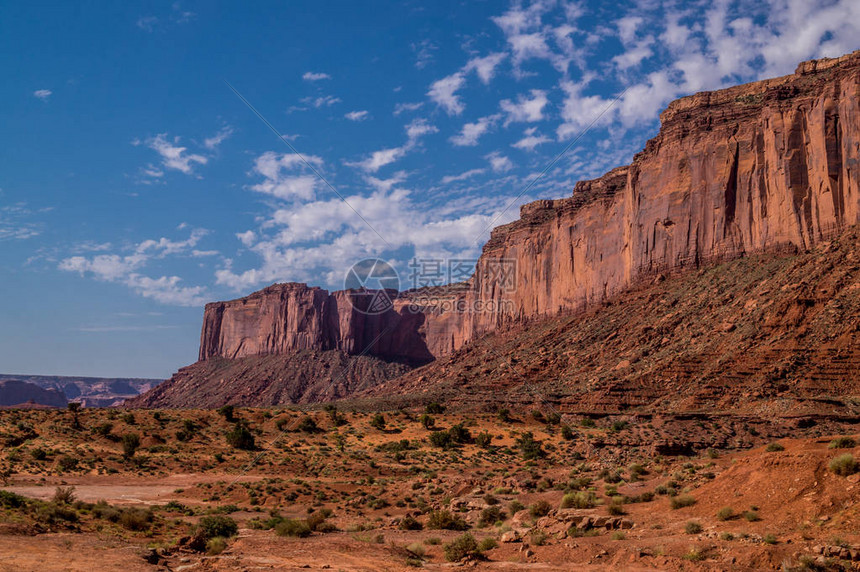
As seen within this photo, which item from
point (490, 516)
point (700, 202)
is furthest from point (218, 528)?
point (700, 202)

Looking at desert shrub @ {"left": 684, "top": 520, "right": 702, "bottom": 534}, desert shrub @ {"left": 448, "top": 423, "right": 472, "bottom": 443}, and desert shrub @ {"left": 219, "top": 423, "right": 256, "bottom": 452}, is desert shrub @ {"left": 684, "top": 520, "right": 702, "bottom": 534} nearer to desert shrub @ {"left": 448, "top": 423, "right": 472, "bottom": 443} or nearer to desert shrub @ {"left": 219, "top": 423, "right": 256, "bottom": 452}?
desert shrub @ {"left": 448, "top": 423, "right": 472, "bottom": 443}

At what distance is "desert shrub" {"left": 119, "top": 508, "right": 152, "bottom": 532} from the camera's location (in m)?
21.0

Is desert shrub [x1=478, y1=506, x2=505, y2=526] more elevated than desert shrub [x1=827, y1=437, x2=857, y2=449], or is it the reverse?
desert shrub [x1=827, y1=437, x2=857, y2=449]

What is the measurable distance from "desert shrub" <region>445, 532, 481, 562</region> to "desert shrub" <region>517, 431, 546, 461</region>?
2306cm

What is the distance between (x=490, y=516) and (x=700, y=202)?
58.2 metres

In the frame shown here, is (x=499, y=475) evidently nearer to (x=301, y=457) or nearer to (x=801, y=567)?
(x=301, y=457)

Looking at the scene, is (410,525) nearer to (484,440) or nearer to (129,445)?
(484,440)

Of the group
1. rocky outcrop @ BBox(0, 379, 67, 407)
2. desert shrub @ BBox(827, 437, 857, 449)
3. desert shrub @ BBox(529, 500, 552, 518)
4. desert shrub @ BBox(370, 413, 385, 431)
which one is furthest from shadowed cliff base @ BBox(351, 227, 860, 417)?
rocky outcrop @ BBox(0, 379, 67, 407)

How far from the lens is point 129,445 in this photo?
134ft

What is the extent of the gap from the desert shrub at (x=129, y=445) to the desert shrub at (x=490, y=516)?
27036mm

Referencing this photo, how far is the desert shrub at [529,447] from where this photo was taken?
129 ft

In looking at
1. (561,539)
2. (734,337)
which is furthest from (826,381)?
(561,539)

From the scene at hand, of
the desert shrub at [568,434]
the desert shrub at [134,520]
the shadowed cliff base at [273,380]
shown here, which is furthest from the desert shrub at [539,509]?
the shadowed cliff base at [273,380]

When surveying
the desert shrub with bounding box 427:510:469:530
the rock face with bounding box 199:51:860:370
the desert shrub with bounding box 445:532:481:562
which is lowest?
the desert shrub with bounding box 427:510:469:530
